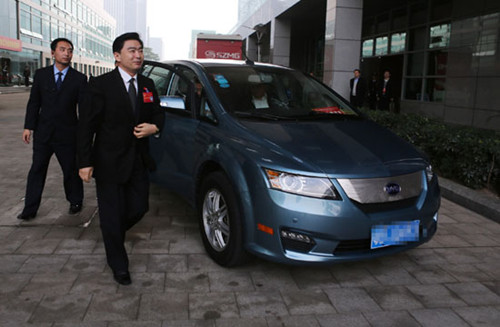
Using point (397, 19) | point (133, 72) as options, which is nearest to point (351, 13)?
point (397, 19)

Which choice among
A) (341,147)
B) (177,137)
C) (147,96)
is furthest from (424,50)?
(147,96)

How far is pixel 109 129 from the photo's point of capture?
3.28 m

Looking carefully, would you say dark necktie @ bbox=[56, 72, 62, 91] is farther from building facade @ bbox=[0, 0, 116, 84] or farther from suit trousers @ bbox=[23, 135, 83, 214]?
building facade @ bbox=[0, 0, 116, 84]

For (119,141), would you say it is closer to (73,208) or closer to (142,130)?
(142,130)

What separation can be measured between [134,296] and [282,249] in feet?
3.45

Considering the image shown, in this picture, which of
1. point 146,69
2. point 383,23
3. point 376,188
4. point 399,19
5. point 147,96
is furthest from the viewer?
point 383,23

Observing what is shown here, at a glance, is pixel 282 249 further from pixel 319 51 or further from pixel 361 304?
pixel 319 51

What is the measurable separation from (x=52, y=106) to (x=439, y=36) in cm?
1328

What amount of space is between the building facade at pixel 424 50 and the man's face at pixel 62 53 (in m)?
10.3

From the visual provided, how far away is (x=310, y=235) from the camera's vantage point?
3.17 metres

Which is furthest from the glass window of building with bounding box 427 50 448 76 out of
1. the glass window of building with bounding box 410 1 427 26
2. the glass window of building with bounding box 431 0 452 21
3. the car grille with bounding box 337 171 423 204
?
the car grille with bounding box 337 171 423 204

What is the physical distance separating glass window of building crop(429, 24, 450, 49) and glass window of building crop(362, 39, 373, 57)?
5.29 metres

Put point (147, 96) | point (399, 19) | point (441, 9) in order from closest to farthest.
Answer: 1. point (147, 96)
2. point (441, 9)
3. point (399, 19)

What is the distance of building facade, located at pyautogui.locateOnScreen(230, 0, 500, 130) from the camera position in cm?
1241
